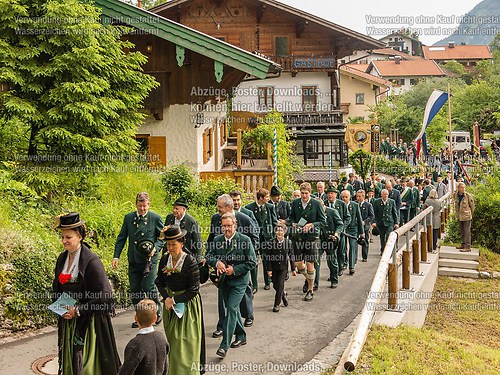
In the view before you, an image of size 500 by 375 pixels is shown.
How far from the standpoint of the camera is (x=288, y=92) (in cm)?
3869

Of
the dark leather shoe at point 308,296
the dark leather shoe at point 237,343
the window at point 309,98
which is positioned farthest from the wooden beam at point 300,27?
the dark leather shoe at point 237,343

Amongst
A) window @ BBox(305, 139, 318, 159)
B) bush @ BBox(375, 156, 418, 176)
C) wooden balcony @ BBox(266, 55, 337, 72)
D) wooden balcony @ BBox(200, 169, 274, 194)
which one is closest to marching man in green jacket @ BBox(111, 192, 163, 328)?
wooden balcony @ BBox(200, 169, 274, 194)

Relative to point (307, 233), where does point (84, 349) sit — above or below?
below

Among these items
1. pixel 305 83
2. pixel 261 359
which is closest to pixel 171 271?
pixel 261 359

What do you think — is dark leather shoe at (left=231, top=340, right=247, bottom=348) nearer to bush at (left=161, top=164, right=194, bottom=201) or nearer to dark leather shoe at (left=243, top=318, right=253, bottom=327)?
dark leather shoe at (left=243, top=318, right=253, bottom=327)

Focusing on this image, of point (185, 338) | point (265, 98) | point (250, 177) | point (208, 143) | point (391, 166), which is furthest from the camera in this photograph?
point (391, 166)

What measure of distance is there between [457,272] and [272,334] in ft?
23.6

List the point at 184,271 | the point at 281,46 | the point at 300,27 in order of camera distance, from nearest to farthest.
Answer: the point at 184,271, the point at 300,27, the point at 281,46

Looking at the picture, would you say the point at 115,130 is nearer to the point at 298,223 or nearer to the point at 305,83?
the point at 298,223

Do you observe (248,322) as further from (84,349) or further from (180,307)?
(84,349)

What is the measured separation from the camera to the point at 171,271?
699cm

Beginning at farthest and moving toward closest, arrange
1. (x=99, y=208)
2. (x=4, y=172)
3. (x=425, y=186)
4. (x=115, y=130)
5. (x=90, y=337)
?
(x=425, y=186) < (x=115, y=130) < (x=99, y=208) < (x=4, y=172) < (x=90, y=337)

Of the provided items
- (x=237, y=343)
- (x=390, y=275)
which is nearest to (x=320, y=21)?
(x=390, y=275)

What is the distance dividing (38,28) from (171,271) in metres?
8.06
